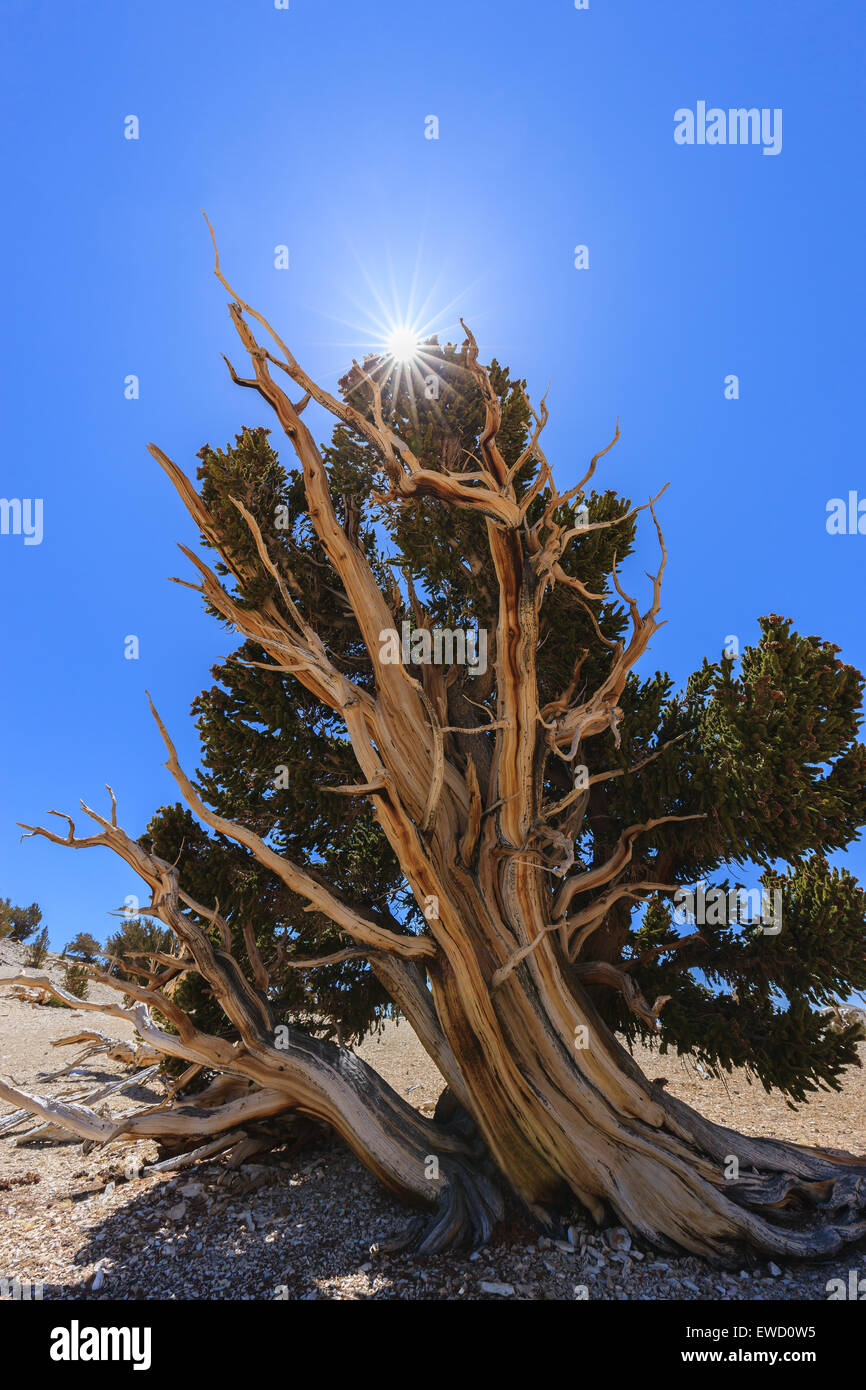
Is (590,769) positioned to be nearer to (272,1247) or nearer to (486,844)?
(486,844)

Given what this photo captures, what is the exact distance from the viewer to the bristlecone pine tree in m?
5.36

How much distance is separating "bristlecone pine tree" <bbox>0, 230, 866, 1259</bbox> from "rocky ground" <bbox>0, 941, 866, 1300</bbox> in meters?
0.27

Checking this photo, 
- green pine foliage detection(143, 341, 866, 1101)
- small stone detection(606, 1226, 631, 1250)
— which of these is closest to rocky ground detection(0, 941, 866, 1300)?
small stone detection(606, 1226, 631, 1250)

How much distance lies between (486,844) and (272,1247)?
3.28m

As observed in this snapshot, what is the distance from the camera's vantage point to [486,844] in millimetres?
5598

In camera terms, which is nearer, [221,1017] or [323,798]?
[323,798]

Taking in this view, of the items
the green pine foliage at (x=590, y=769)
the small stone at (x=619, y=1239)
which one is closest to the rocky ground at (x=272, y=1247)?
the small stone at (x=619, y=1239)

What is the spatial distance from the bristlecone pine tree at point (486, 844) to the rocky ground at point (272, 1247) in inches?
10.7

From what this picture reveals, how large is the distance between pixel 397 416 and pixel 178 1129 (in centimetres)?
694

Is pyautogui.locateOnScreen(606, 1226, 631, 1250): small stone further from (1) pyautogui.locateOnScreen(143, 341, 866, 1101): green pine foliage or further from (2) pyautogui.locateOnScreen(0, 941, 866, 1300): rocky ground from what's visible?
(1) pyautogui.locateOnScreen(143, 341, 866, 1101): green pine foliage

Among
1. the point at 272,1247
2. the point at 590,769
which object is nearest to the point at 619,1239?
the point at 272,1247

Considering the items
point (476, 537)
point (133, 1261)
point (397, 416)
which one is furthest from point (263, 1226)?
point (397, 416)

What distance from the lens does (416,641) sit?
629cm
